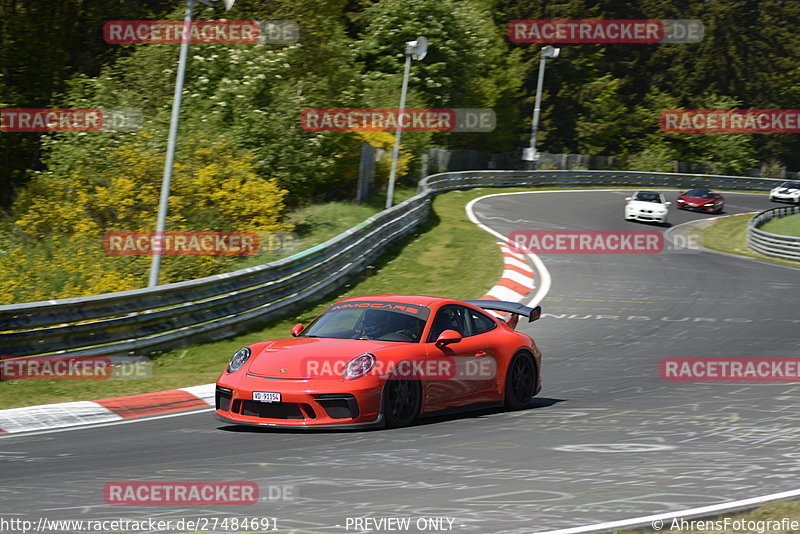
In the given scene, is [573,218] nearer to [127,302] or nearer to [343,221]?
[343,221]

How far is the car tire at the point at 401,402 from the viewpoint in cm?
839

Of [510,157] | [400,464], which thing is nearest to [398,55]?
[510,157]

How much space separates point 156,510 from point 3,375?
601cm

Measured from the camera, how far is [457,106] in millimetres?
54719

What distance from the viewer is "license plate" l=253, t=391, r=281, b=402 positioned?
26.9ft

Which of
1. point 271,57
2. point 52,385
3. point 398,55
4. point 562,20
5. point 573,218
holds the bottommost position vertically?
point 52,385

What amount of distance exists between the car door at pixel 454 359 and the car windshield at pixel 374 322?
182 mm
